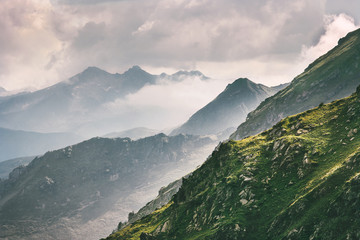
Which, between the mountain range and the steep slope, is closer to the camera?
the steep slope

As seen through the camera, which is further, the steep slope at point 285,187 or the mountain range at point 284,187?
the mountain range at point 284,187

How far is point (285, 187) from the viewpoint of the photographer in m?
85.0

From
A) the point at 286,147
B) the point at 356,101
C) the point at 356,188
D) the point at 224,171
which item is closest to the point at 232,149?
the point at 224,171

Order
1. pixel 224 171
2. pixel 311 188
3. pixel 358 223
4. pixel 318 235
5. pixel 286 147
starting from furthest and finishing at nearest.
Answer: pixel 224 171
pixel 286 147
pixel 311 188
pixel 318 235
pixel 358 223

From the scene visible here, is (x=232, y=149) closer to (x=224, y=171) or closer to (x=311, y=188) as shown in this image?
(x=224, y=171)

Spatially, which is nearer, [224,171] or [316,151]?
[316,151]

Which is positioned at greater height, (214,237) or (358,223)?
(214,237)

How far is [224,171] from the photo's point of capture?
114375mm

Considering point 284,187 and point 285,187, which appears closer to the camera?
point 285,187

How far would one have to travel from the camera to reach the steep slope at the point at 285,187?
64.6 m

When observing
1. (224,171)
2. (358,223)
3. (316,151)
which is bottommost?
(358,223)

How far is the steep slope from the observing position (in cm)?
6456

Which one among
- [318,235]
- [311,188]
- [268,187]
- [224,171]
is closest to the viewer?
[318,235]

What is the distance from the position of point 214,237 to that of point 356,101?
223ft
